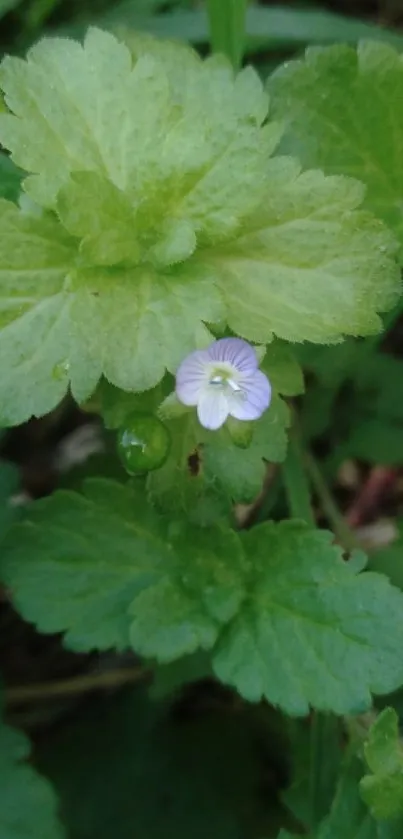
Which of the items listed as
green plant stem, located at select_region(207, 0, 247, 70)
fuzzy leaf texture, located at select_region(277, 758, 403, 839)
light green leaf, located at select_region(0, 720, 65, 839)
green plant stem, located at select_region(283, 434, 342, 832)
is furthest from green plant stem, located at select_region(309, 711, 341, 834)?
green plant stem, located at select_region(207, 0, 247, 70)

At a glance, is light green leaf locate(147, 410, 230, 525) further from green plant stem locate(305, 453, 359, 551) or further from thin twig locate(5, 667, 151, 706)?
thin twig locate(5, 667, 151, 706)

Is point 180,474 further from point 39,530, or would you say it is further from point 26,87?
point 26,87

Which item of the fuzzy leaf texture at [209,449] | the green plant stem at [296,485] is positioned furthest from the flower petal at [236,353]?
the green plant stem at [296,485]

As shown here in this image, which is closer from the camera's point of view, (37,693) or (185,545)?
(185,545)

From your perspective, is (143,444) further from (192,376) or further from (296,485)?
→ (296,485)

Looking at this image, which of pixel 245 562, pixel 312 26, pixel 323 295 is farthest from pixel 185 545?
pixel 312 26

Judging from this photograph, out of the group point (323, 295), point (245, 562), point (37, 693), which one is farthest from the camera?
point (37, 693)
